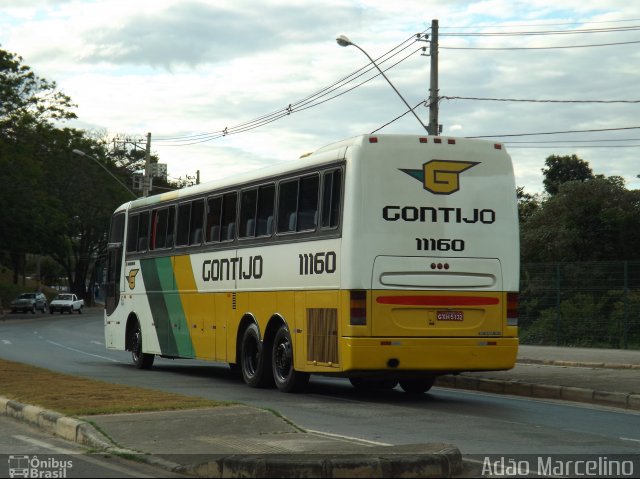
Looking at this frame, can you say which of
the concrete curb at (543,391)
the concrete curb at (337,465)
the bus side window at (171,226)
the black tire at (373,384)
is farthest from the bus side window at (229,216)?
the concrete curb at (337,465)

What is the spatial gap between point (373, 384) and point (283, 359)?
7.59 ft

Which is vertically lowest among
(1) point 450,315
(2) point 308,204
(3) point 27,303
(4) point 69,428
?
(4) point 69,428

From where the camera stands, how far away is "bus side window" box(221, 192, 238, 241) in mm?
19125

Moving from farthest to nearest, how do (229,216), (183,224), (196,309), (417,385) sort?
(183,224) < (196,309) < (229,216) < (417,385)

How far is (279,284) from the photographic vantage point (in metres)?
17.2

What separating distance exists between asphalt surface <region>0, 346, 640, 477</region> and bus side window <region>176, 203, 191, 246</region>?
7884mm

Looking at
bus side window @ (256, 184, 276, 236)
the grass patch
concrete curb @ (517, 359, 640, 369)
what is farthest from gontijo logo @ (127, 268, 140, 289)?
concrete curb @ (517, 359, 640, 369)

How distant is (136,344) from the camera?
2395cm

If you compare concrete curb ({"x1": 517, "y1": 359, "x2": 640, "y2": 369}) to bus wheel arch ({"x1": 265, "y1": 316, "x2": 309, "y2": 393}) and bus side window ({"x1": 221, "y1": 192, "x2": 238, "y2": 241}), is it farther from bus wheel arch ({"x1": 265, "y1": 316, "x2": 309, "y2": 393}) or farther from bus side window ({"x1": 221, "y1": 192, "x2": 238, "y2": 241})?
bus side window ({"x1": 221, "y1": 192, "x2": 238, "y2": 241})

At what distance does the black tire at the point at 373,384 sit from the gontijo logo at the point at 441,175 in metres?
3.99

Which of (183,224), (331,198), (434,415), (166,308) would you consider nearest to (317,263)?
(331,198)

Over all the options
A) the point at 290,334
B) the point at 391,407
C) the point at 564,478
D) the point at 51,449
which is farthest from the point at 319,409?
the point at 564,478

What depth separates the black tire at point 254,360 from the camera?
17.7 metres

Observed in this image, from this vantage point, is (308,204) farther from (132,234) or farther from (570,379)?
(132,234)
